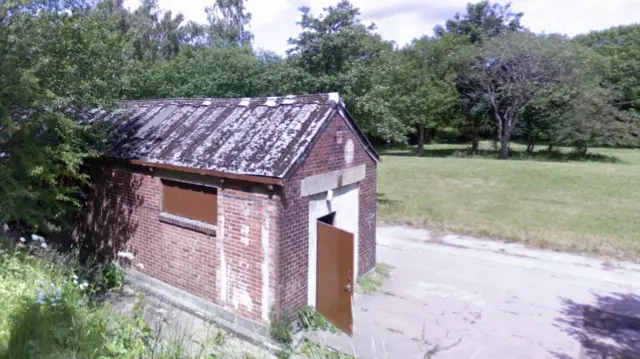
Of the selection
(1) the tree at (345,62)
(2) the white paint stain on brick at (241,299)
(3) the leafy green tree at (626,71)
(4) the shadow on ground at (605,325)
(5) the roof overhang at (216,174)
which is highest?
(3) the leafy green tree at (626,71)

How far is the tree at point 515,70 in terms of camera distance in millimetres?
30812

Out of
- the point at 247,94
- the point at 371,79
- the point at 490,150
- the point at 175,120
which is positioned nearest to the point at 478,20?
the point at 490,150

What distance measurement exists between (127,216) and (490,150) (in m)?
34.4

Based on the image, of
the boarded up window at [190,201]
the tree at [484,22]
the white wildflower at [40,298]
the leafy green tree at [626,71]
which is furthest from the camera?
the tree at [484,22]

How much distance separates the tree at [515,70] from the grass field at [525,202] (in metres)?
7.33

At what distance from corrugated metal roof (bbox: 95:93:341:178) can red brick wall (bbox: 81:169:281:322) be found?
563 mm

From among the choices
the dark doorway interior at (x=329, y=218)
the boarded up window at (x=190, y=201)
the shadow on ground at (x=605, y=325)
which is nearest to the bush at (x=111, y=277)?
the boarded up window at (x=190, y=201)

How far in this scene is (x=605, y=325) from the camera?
827 cm

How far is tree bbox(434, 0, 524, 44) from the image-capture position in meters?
47.1

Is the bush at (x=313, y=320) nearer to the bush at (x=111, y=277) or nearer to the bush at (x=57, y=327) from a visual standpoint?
the bush at (x=57, y=327)

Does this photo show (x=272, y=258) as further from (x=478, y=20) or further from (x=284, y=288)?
(x=478, y=20)

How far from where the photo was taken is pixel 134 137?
32.4 feet

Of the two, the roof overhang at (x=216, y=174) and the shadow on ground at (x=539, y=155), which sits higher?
the roof overhang at (x=216, y=174)

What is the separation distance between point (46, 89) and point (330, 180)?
18.1 feet
